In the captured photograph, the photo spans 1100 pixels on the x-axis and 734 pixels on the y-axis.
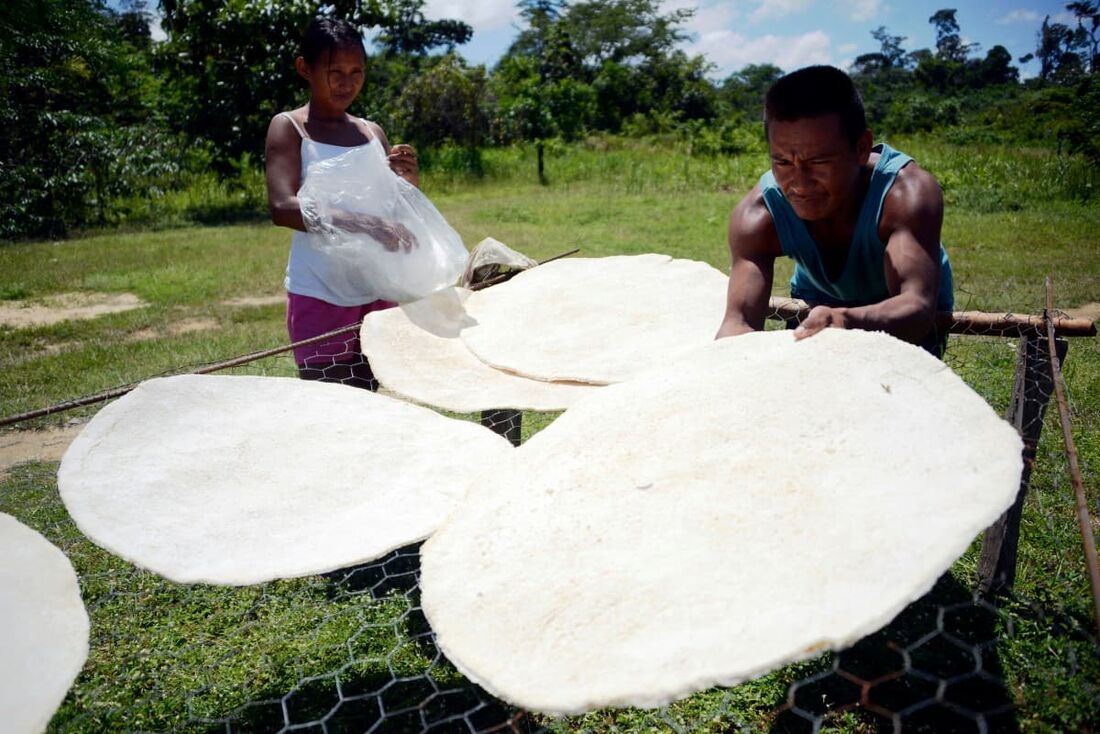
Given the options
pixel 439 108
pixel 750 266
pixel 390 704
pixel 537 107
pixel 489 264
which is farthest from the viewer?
pixel 537 107

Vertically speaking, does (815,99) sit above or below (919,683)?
above

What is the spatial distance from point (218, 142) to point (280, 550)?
35.6ft

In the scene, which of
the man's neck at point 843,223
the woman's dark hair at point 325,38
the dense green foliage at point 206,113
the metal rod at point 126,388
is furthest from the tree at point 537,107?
the man's neck at point 843,223

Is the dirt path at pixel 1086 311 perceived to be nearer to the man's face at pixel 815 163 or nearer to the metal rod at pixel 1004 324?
the metal rod at pixel 1004 324

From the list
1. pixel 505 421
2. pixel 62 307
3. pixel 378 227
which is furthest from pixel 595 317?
pixel 62 307

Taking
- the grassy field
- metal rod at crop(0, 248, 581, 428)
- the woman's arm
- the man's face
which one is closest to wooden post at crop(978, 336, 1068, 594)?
the grassy field

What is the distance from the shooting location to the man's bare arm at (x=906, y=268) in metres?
1.48

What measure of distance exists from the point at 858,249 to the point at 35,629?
1790 millimetres

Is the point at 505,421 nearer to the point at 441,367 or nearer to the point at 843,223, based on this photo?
the point at 441,367

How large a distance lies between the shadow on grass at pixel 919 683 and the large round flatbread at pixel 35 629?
1.38m

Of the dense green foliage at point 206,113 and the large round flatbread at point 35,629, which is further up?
the dense green foliage at point 206,113

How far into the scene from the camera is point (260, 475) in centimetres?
154

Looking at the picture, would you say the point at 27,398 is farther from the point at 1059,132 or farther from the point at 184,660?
the point at 1059,132

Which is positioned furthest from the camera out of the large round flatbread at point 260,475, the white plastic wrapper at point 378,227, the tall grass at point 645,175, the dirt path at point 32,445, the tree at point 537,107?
the tree at point 537,107
